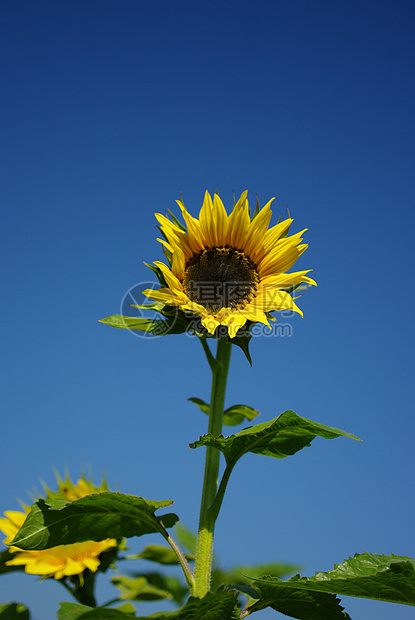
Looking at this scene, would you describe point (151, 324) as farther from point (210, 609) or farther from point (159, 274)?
point (210, 609)

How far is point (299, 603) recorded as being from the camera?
7.61 ft

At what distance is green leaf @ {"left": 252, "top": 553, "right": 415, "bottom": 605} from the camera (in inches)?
76.5

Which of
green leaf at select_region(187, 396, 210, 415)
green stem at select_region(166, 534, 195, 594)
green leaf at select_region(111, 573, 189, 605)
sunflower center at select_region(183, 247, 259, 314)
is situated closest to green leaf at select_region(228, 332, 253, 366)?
sunflower center at select_region(183, 247, 259, 314)

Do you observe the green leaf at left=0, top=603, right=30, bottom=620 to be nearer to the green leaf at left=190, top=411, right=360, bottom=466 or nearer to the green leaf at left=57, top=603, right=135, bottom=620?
the green leaf at left=57, top=603, right=135, bottom=620

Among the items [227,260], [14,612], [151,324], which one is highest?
[227,260]

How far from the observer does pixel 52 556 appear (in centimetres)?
306

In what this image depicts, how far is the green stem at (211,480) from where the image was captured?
7.80 feet

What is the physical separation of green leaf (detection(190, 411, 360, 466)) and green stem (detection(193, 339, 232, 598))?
0.47 ft

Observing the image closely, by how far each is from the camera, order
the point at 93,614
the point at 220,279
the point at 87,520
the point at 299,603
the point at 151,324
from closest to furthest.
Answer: the point at 93,614 < the point at 299,603 < the point at 87,520 < the point at 151,324 < the point at 220,279

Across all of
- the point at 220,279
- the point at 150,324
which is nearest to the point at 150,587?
the point at 150,324

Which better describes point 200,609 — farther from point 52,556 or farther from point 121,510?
point 52,556

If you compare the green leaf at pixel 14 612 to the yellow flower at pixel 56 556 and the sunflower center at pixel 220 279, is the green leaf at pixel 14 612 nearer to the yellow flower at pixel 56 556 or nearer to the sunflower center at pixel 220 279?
the yellow flower at pixel 56 556

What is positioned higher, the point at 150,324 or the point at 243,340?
the point at 150,324

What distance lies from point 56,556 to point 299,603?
1.43 meters
